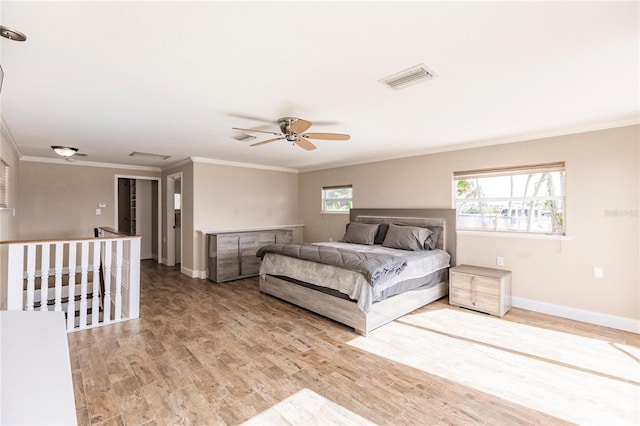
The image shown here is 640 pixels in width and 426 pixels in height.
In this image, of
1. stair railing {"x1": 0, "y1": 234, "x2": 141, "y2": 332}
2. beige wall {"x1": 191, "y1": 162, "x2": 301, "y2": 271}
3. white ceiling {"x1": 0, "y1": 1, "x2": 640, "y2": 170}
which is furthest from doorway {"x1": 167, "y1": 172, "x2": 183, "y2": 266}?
white ceiling {"x1": 0, "y1": 1, "x2": 640, "y2": 170}

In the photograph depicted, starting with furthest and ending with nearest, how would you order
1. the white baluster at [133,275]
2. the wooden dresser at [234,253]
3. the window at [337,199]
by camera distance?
1. the window at [337,199]
2. the wooden dresser at [234,253]
3. the white baluster at [133,275]

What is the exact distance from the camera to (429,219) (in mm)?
4785

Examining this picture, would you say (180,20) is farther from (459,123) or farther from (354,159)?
(354,159)

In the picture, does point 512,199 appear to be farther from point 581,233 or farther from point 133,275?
point 133,275

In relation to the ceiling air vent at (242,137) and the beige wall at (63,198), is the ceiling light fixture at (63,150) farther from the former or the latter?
the ceiling air vent at (242,137)

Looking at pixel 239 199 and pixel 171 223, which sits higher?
pixel 239 199

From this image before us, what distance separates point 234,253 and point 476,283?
3834mm

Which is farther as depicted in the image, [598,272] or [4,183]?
[4,183]

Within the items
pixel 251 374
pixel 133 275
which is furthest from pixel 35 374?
pixel 133 275

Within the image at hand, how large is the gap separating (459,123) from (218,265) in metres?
4.19

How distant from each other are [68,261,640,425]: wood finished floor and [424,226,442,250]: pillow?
1346 millimetres

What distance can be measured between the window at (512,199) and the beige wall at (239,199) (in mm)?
3741

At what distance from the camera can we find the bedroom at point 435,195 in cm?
327

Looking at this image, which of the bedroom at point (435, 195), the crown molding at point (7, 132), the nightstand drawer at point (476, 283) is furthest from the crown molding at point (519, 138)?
the crown molding at point (7, 132)
